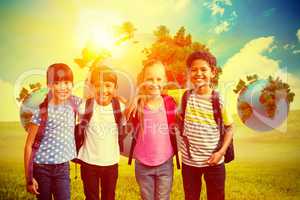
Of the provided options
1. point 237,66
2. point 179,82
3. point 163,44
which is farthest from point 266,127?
point 163,44

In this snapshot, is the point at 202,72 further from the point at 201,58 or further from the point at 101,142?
the point at 101,142

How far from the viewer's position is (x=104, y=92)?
12.2 ft

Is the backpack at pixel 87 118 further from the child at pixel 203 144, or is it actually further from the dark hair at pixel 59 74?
the child at pixel 203 144

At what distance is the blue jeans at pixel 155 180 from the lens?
3.66 metres

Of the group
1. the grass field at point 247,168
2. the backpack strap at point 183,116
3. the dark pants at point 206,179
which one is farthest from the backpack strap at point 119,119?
the dark pants at point 206,179

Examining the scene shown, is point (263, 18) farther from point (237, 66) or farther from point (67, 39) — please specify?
point (67, 39)

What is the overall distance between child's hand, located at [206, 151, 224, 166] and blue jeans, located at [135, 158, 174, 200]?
363mm

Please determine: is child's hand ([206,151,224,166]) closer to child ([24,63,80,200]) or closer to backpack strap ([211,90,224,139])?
backpack strap ([211,90,224,139])

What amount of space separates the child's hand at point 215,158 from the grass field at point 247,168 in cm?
48

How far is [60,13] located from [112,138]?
1511mm

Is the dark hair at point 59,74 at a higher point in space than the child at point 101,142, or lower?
higher

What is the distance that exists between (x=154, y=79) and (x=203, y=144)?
74 cm

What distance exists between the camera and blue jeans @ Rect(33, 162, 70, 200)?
3.51 meters

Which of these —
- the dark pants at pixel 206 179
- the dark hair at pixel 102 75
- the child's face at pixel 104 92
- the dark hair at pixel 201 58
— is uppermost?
the dark hair at pixel 201 58
